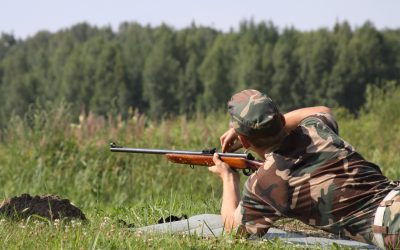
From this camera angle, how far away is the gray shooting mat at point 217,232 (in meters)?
4.79

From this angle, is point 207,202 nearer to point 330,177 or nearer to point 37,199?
point 37,199

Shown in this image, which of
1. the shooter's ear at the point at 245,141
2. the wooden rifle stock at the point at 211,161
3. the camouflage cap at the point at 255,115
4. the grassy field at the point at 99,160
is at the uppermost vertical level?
the camouflage cap at the point at 255,115

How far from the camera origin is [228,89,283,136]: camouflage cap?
4449mm

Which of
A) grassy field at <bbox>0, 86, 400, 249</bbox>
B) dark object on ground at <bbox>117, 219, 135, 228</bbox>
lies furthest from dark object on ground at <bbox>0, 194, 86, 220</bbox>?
grassy field at <bbox>0, 86, 400, 249</bbox>

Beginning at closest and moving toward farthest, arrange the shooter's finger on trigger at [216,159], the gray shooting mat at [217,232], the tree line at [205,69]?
1. the gray shooting mat at [217,232]
2. the shooter's finger on trigger at [216,159]
3. the tree line at [205,69]

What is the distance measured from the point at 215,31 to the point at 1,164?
103563 mm

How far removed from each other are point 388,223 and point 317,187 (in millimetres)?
459

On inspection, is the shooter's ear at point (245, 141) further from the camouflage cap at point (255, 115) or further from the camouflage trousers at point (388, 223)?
the camouflage trousers at point (388, 223)

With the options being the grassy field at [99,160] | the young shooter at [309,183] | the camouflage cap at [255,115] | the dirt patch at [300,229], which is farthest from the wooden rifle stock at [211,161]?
the grassy field at [99,160]

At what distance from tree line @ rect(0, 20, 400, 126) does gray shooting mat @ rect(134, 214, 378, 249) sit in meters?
69.6

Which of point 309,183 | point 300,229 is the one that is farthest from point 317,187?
point 300,229

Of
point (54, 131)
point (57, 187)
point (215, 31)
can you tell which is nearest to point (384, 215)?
point (57, 187)

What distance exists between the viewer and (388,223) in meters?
4.53

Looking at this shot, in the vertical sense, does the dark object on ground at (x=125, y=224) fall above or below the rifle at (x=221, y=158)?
below
